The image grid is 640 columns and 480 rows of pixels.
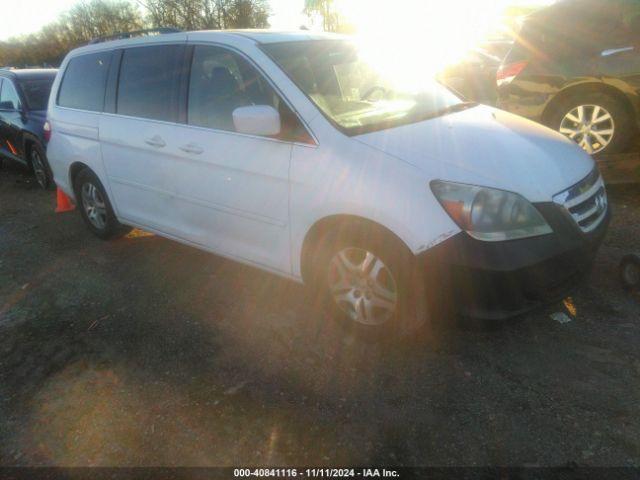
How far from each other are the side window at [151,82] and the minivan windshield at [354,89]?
85 cm

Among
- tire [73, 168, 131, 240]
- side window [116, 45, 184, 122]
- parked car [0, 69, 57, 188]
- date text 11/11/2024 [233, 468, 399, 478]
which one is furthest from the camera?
parked car [0, 69, 57, 188]

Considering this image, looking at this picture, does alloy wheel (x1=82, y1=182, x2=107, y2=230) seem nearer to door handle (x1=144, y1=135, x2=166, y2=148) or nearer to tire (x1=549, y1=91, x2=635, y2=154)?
door handle (x1=144, y1=135, x2=166, y2=148)

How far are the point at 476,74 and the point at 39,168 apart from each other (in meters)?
8.98

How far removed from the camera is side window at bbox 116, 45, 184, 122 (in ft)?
11.9

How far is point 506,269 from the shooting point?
92.4 inches

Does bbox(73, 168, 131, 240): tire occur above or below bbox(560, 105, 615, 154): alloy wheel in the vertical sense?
below

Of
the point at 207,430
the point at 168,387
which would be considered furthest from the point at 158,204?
the point at 207,430

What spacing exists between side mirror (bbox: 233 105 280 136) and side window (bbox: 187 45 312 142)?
0.08 m

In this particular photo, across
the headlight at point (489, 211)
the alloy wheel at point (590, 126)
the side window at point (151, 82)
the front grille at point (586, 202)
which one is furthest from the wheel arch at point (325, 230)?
the alloy wheel at point (590, 126)

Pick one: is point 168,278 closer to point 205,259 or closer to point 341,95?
point 205,259

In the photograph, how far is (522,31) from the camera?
5844mm

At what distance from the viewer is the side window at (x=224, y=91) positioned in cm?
295

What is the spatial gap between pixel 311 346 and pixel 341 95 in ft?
5.37

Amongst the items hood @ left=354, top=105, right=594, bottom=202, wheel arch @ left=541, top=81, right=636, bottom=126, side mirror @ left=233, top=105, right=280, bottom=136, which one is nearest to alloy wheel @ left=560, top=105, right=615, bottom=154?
wheel arch @ left=541, top=81, right=636, bottom=126
